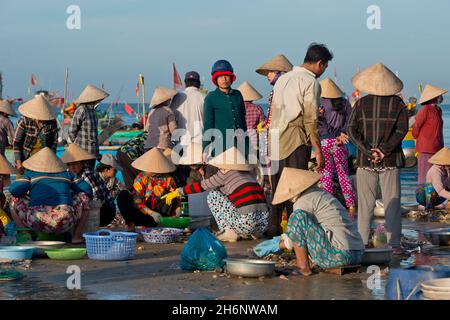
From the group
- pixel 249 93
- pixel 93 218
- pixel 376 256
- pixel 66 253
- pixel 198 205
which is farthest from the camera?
pixel 249 93

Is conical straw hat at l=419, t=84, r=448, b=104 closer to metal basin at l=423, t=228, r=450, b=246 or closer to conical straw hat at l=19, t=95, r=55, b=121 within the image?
metal basin at l=423, t=228, r=450, b=246

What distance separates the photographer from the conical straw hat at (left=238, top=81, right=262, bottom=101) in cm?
1380

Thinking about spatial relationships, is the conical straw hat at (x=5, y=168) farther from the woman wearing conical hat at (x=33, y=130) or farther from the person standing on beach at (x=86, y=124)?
the person standing on beach at (x=86, y=124)

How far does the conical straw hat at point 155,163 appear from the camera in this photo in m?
10.0

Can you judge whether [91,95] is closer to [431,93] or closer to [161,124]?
[161,124]

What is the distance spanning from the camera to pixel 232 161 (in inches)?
368

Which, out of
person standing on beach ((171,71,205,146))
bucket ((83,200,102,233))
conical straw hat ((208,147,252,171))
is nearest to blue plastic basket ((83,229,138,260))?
bucket ((83,200,102,233))

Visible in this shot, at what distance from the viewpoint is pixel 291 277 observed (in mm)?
7262

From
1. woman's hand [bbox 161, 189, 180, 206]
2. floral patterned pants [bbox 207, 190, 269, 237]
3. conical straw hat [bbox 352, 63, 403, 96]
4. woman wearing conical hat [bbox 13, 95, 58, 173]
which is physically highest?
conical straw hat [bbox 352, 63, 403, 96]

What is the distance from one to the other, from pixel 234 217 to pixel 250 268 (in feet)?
7.04

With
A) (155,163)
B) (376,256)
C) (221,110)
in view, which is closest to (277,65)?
(221,110)
